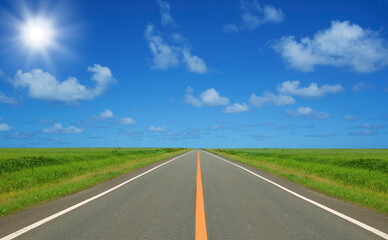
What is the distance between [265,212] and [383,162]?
19393 millimetres

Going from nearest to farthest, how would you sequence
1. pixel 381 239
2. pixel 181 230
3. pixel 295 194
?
1. pixel 381 239
2. pixel 181 230
3. pixel 295 194

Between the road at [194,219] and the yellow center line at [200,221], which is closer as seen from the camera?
the yellow center line at [200,221]

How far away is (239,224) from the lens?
557 centimetres

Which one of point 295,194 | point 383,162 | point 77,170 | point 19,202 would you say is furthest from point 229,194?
point 383,162

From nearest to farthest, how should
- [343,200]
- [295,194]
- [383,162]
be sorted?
[343,200] < [295,194] < [383,162]

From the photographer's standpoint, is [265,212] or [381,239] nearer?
[381,239]

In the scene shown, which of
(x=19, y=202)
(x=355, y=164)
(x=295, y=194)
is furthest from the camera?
(x=355, y=164)

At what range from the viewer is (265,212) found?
6.70 m

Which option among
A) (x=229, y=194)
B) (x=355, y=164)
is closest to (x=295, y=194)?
(x=229, y=194)

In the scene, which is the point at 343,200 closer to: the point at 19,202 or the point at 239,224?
the point at 239,224

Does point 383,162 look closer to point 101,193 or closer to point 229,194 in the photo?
point 229,194

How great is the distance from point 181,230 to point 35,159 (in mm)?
21243

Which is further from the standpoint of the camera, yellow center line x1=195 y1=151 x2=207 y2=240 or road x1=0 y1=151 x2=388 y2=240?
road x1=0 y1=151 x2=388 y2=240

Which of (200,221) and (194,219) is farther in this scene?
(194,219)
